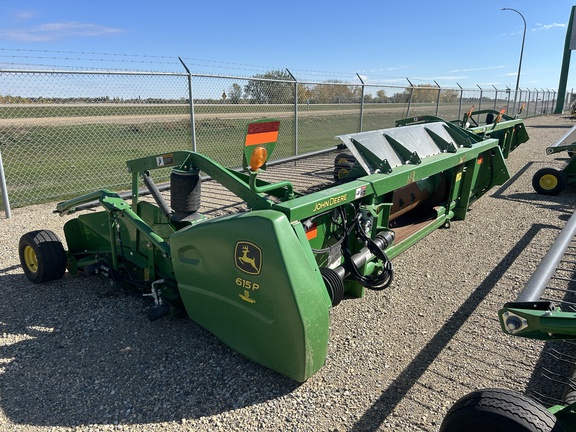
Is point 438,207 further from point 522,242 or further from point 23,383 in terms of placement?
point 23,383

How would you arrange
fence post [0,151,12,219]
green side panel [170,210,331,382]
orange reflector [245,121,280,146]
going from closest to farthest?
1. green side panel [170,210,331,382]
2. orange reflector [245,121,280,146]
3. fence post [0,151,12,219]

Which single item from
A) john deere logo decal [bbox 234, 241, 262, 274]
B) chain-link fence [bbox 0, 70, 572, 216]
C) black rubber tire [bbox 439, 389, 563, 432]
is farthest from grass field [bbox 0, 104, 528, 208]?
black rubber tire [bbox 439, 389, 563, 432]

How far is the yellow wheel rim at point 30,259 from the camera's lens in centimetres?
386

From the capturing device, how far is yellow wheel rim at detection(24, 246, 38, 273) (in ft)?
12.6

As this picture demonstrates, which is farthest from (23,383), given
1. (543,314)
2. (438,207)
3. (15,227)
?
(438,207)

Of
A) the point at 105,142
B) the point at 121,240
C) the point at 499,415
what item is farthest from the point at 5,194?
the point at 105,142

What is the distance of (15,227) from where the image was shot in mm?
5410

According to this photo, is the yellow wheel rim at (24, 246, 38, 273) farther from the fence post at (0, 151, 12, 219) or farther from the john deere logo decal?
the john deere logo decal

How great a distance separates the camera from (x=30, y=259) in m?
3.91

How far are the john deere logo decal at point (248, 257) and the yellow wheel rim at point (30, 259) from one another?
96.7 inches

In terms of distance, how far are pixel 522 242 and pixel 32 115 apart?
8.31 meters

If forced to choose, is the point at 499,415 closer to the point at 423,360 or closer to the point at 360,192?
the point at 423,360

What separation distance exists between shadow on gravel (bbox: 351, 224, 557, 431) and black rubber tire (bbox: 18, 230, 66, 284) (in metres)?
2.97

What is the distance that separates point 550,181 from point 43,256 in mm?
7747
